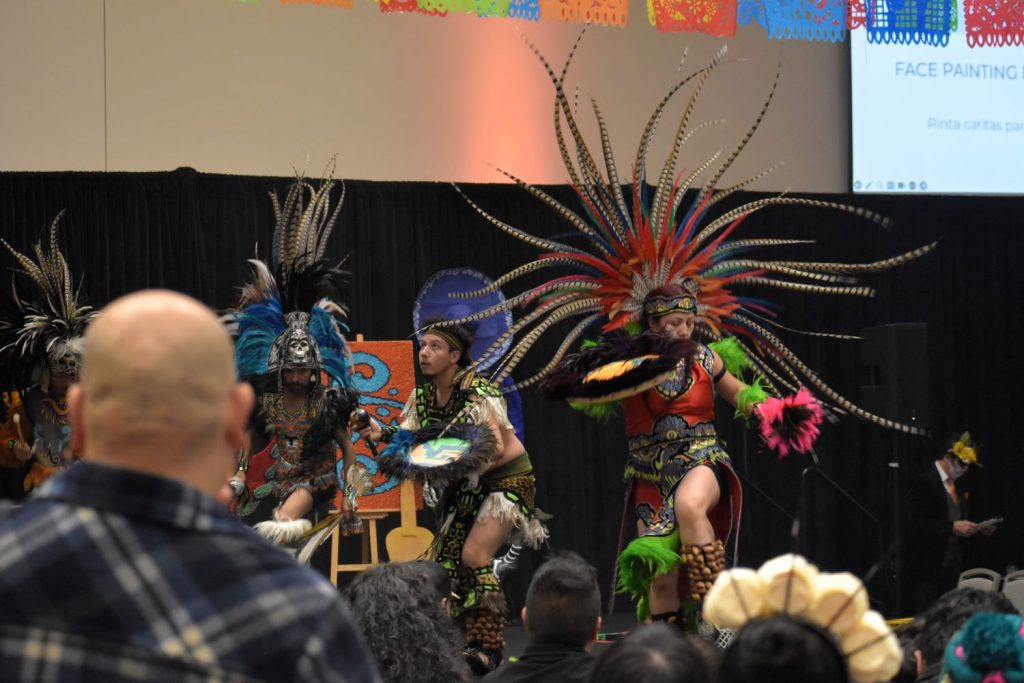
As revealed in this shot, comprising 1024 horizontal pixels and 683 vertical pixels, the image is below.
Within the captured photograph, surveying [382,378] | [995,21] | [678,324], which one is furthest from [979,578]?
[382,378]

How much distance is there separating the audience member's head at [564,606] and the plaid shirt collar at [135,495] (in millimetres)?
1734

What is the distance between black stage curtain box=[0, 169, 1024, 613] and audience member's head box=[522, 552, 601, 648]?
149 inches

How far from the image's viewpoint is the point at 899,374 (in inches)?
261

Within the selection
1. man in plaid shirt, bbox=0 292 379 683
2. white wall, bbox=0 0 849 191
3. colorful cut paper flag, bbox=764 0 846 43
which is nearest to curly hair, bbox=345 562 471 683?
man in plaid shirt, bbox=0 292 379 683

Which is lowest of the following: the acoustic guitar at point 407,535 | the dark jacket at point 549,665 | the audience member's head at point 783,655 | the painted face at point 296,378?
the acoustic guitar at point 407,535

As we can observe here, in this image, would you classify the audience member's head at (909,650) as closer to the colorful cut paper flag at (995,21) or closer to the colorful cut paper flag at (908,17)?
the colorful cut paper flag at (908,17)

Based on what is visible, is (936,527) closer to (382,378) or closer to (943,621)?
(382,378)

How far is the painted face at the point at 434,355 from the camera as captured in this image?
5.67 m

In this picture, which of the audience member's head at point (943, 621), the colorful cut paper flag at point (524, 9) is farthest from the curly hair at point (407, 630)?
the colorful cut paper flag at point (524, 9)

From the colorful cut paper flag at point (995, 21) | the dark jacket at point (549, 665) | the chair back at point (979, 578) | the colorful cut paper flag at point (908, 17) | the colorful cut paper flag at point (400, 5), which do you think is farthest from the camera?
the colorful cut paper flag at point (995, 21)

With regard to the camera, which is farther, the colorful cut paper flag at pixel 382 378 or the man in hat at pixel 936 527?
the man in hat at pixel 936 527

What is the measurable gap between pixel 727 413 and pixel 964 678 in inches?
273

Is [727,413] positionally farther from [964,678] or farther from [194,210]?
[964,678]

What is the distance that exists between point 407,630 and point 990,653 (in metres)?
1.45
